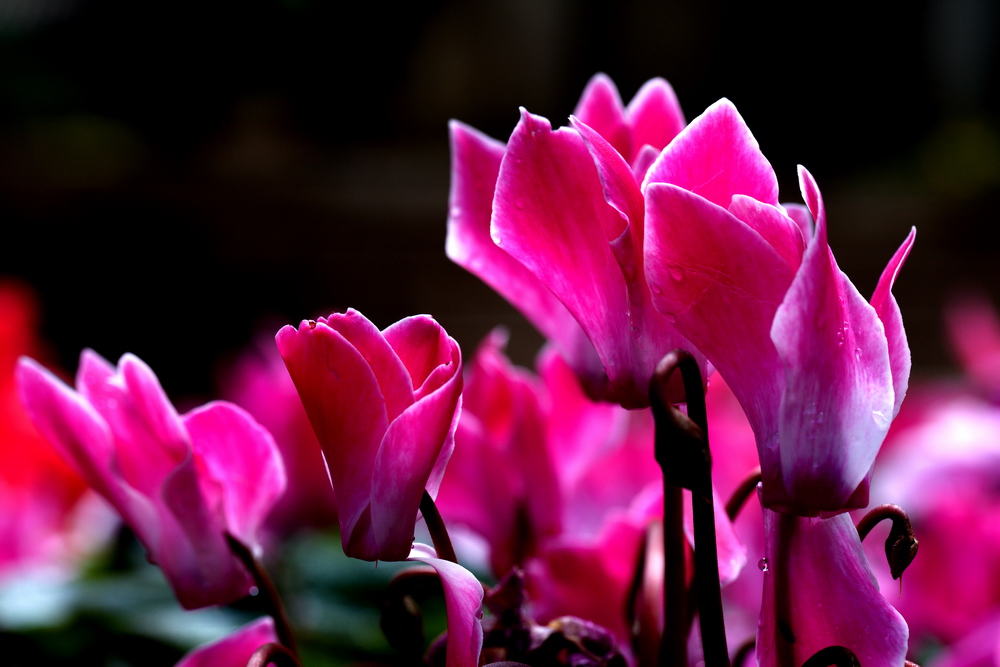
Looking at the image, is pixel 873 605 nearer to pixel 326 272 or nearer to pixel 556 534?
pixel 556 534

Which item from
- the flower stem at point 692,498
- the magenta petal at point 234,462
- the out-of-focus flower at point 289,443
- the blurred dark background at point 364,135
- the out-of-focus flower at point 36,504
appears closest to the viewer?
the flower stem at point 692,498

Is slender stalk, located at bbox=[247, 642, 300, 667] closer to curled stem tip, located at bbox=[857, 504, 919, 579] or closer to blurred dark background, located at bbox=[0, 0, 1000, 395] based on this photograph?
curled stem tip, located at bbox=[857, 504, 919, 579]

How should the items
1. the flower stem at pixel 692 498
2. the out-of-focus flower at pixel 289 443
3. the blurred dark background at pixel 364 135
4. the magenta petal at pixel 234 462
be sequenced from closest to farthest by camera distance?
1. the flower stem at pixel 692 498
2. the magenta petal at pixel 234 462
3. the out-of-focus flower at pixel 289 443
4. the blurred dark background at pixel 364 135

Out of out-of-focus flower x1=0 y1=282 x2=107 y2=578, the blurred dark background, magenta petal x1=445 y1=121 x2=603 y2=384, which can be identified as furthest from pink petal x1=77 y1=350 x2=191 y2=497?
the blurred dark background

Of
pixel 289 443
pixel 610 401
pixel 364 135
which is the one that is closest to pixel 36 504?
pixel 289 443

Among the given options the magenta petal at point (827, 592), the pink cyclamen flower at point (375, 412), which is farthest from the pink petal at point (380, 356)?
the magenta petal at point (827, 592)

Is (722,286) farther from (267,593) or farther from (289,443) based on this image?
(289,443)

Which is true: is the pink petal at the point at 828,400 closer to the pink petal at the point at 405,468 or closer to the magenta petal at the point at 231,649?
the pink petal at the point at 405,468

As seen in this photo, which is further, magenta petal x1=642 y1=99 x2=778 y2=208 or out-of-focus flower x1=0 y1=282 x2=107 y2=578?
out-of-focus flower x1=0 y1=282 x2=107 y2=578
